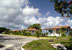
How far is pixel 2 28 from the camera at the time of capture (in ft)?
233

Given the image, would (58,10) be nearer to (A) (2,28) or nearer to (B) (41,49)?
(B) (41,49)

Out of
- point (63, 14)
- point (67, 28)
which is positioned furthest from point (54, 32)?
point (63, 14)

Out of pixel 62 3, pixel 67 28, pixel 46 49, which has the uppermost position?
pixel 62 3

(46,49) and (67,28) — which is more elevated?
(67,28)

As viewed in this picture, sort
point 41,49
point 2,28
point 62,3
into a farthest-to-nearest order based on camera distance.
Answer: point 2,28 < point 62,3 < point 41,49

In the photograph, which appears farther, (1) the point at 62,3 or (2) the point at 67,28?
(2) the point at 67,28

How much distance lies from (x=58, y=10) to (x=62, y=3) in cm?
145

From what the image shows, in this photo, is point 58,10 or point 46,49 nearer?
point 46,49

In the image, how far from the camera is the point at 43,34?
137 feet

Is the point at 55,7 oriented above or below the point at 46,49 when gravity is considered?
above

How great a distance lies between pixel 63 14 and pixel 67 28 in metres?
31.2

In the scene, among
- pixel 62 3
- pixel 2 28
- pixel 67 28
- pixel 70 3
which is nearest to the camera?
pixel 70 3

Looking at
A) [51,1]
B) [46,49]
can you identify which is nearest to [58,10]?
[51,1]

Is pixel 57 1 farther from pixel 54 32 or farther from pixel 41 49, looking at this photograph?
pixel 54 32
